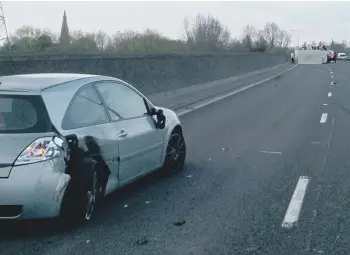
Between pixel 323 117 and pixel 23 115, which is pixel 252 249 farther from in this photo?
pixel 323 117

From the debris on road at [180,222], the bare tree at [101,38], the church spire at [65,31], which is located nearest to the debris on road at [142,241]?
the debris on road at [180,222]

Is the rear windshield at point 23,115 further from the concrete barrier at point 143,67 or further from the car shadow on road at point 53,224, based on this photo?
the concrete barrier at point 143,67

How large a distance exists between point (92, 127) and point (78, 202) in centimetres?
89

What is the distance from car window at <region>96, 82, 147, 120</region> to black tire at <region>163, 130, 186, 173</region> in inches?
33.0

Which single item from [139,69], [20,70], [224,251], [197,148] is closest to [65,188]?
[224,251]

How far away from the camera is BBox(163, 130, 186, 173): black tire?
841cm

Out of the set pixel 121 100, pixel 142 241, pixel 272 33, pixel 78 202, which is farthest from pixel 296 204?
pixel 272 33

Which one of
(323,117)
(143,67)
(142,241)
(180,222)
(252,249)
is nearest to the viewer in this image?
(252,249)

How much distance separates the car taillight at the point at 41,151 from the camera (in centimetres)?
550

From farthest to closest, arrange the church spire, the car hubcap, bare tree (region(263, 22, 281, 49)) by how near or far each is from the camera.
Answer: bare tree (region(263, 22, 281, 49)), the church spire, the car hubcap

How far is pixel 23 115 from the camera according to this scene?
19.2 feet

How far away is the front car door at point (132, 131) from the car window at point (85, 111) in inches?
6.5

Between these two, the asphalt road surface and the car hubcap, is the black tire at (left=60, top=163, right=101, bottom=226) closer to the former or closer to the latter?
the car hubcap

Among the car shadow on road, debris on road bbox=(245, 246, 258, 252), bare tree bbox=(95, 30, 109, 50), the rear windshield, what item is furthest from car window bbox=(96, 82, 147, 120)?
bare tree bbox=(95, 30, 109, 50)
